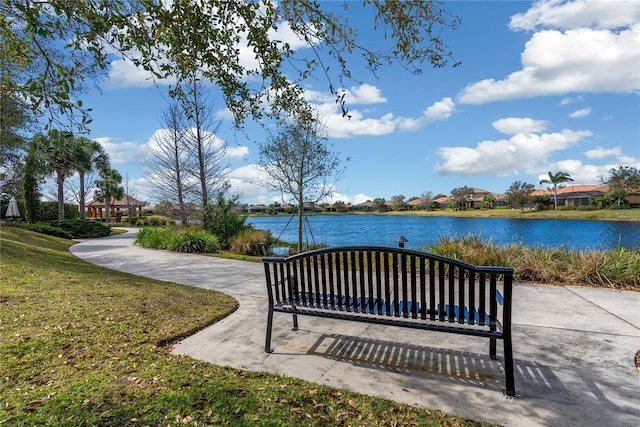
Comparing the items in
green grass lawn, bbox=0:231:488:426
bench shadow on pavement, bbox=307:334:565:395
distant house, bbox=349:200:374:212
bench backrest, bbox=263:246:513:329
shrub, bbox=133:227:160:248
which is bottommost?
bench shadow on pavement, bbox=307:334:565:395

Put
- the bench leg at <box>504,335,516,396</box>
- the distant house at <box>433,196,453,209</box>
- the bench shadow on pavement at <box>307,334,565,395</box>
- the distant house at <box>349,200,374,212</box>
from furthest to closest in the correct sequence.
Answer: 1. the distant house at <box>433,196,453,209</box>
2. the distant house at <box>349,200,374,212</box>
3. the bench shadow on pavement at <box>307,334,565,395</box>
4. the bench leg at <box>504,335,516,396</box>

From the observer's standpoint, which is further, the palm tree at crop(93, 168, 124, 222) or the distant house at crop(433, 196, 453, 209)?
the distant house at crop(433, 196, 453, 209)

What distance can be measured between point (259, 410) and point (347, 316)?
3.64 ft

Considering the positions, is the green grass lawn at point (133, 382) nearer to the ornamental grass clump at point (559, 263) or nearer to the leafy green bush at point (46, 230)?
the ornamental grass clump at point (559, 263)

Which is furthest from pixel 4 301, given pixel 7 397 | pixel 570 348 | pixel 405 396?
pixel 570 348

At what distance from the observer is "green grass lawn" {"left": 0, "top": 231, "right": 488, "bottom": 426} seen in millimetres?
2232

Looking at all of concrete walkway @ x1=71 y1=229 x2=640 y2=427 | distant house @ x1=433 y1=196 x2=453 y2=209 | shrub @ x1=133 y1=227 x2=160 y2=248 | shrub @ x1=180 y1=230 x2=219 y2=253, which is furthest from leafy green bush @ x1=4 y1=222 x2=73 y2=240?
distant house @ x1=433 y1=196 x2=453 y2=209

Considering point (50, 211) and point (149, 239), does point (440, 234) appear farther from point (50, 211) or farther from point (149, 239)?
point (50, 211)

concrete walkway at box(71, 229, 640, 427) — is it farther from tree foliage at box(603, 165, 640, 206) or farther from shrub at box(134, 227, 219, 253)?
tree foliage at box(603, 165, 640, 206)

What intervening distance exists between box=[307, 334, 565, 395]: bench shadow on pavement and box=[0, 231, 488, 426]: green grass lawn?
0.57 m

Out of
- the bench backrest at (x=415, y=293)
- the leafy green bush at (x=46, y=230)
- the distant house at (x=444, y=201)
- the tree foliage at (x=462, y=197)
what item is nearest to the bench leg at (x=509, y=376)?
the bench backrest at (x=415, y=293)

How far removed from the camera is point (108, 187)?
3994 centimetres

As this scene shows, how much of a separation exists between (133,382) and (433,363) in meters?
2.46

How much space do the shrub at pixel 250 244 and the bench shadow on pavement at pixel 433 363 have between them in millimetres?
9655
